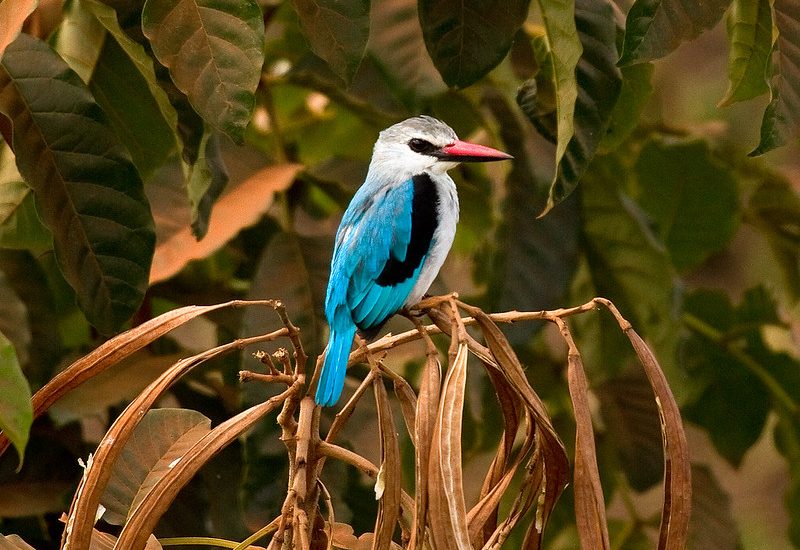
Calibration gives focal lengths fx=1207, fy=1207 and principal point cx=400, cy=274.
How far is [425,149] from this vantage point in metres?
2.70

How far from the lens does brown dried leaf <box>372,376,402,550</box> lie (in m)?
1.39

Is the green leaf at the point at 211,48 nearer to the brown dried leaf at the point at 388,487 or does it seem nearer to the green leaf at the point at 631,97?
the brown dried leaf at the point at 388,487

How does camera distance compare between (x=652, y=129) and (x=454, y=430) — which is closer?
(x=454, y=430)

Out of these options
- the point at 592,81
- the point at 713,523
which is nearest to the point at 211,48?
the point at 592,81

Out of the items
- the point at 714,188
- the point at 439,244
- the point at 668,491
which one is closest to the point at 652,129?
the point at 714,188

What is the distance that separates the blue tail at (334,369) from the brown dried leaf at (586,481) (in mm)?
465

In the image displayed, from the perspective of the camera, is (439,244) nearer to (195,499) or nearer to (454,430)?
(195,499)

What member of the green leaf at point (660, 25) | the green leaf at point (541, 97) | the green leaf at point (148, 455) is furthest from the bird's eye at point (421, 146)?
the green leaf at point (148, 455)

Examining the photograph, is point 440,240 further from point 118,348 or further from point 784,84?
point 118,348

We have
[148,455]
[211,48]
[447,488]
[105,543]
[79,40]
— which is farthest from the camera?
[79,40]

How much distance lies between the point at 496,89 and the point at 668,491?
1995mm

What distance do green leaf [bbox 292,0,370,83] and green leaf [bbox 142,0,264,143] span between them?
0.10 meters

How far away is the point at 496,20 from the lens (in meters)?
2.07

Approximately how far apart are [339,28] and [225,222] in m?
0.98
